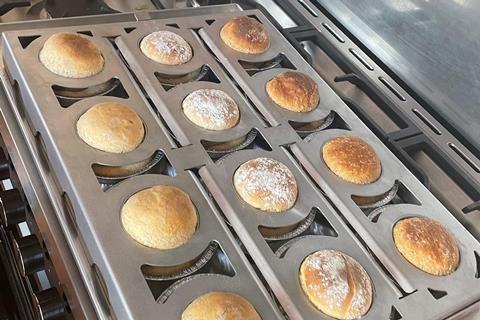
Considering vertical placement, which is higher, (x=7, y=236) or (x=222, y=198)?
(x=7, y=236)

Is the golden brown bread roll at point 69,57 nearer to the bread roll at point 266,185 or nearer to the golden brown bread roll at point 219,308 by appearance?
the bread roll at point 266,185

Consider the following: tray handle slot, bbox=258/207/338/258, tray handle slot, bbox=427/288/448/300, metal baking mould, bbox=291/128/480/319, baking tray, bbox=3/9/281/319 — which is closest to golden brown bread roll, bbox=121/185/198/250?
baking tray, bbox=3/9/281/319

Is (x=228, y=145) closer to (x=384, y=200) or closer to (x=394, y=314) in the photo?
(x=384, y=200)

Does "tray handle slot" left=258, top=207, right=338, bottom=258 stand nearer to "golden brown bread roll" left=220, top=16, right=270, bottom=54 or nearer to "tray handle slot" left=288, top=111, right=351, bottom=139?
"tray handle slot" left=288, top=111, right=351, bottom=139

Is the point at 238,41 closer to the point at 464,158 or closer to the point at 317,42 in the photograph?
the point at 317,42

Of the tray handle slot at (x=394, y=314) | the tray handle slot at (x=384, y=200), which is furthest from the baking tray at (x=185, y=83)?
the tray handle slot at (x=394, y=314)

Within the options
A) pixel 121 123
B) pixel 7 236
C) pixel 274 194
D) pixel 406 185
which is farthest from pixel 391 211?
pixel 7 236
